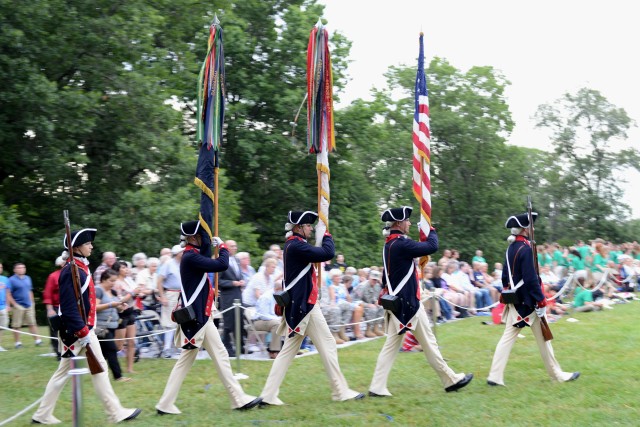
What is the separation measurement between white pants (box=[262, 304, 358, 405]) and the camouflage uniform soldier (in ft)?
21.4

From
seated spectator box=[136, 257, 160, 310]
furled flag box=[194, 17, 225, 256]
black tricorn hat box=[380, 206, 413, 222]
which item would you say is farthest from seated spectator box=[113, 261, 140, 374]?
black tricorn hat box=[380, 206, 413, 222]

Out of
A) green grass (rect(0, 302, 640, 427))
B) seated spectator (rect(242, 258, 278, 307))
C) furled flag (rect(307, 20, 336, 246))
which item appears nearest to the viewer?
green grass (rect(0, 302, 640, 427))

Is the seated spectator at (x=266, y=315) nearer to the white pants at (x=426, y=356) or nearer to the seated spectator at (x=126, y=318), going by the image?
the seated spectator at (x=126, y=318)

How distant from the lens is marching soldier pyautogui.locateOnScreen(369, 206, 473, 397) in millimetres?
9109

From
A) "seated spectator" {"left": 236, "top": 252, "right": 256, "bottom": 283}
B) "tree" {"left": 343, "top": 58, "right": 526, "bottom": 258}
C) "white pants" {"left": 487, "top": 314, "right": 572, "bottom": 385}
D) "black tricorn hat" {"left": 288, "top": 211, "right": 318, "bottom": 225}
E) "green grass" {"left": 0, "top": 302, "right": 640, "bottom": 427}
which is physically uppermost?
"tree" {"left": 343, "top": 58, "right": 526, "bottom": 258}

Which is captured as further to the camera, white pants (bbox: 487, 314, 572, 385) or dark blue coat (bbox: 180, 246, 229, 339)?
white pants (bbox: 487, 314, 572, 385)

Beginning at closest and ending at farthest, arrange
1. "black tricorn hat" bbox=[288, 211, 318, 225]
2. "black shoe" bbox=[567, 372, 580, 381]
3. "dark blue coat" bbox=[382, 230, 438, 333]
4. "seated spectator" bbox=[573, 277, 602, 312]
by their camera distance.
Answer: "black tricorn hat" bbox=[288, 211, 318, 225]
"dark blue coat" bbox=[382, 230, 438, 333]
"black shoe" bbox=[567, 372, 580, 381]
"seated spectator" bbox=[573, 277, 602, 312]

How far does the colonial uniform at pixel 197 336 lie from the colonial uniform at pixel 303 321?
49 centimetres

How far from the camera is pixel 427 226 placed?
9.81 metres

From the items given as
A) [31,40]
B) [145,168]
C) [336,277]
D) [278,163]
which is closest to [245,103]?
[278,163]

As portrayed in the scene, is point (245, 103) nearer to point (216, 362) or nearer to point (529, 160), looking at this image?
point (216, 362)

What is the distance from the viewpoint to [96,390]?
8016 mm

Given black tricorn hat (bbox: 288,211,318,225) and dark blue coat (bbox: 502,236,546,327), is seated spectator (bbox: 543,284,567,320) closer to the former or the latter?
dark blue coat (bbox: 502,236,546,327)

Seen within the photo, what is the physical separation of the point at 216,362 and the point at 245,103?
1769 cm
